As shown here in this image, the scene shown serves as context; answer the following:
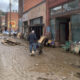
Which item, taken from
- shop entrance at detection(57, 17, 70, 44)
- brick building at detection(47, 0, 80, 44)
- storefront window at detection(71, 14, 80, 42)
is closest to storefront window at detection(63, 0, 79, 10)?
brick building at detection(47, 0, 80, 44)

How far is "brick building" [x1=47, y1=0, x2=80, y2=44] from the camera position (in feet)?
48.3

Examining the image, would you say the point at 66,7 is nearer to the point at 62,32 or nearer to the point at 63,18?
the point at 63,18

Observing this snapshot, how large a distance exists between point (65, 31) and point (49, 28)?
1.99 metres

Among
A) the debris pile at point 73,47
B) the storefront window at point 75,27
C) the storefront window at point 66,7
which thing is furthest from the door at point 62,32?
the debris pile at point 73,47

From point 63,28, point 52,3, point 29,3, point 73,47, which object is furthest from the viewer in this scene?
point 29,3

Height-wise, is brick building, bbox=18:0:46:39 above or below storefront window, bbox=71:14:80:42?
above

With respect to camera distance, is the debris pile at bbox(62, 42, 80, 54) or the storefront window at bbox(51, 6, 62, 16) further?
the storefront window at bbox(51, 6, 62, 16)

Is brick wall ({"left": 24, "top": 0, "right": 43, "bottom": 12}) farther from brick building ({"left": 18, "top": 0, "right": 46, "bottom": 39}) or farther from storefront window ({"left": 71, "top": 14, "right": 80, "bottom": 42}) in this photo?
storefront window ({"left": 71, "top": 14, "right": 80, "bottom": 42})

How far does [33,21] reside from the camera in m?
27.7

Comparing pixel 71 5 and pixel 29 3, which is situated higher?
pixel 29 3

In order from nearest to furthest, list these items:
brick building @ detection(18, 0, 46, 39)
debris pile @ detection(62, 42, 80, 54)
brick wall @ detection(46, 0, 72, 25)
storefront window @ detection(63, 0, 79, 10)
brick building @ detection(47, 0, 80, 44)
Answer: debris pile @ detection(62, 42, 80, 54)
storefront window @ detection(63, 0, 79, 10)
brick building @ detection(47, 0, 80, 44)
brick wall @ detection(46, 0, 72, 25)
brick building @ detection(18, 0, 46, 39)

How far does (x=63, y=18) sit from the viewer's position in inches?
746

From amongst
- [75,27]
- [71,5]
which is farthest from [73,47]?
[71,5]

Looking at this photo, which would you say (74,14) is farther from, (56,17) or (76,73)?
(76,73)
